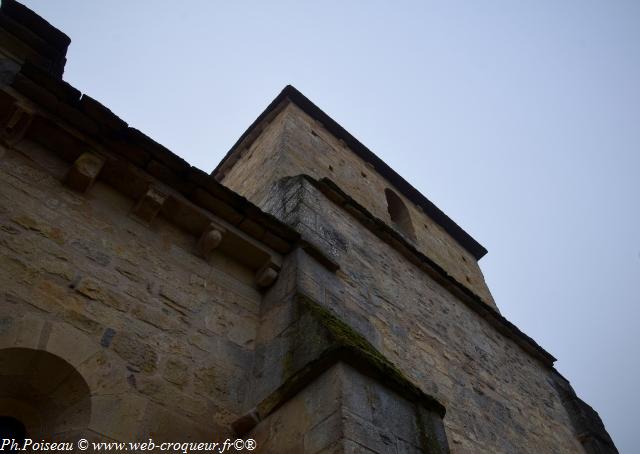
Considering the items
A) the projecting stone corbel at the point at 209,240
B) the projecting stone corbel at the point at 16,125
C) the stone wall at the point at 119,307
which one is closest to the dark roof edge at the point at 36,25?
the projecting stone corbel at the point at 16,125

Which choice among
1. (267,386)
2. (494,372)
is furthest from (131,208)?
(494,372)

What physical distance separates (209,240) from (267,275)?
22.0 inches

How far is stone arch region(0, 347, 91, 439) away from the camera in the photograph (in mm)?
2705

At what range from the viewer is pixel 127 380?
296cm

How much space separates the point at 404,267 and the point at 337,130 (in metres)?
3.76

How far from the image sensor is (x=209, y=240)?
4.08 meters

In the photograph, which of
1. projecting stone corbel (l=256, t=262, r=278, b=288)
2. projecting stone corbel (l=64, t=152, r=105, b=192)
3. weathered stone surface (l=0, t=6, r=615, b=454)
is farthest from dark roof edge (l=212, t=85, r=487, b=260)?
projecting stone corbel (l=64, t=152, r=105, b=192)

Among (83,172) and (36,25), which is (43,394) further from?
(36,25)

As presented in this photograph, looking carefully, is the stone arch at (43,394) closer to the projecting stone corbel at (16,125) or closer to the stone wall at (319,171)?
the projecting stone corbel at (16,125)

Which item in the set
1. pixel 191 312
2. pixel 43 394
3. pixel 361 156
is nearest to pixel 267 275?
pixel 191 312

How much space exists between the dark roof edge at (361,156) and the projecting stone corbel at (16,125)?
568 cm

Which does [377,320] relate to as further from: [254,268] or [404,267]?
[404,267]

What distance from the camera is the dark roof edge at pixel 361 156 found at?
29.5ft

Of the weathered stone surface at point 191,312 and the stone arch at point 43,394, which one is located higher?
the weathered stone surface at point 191,312
